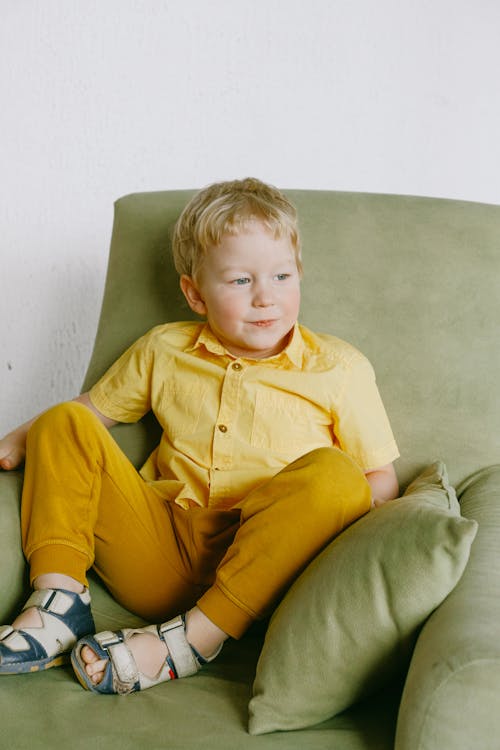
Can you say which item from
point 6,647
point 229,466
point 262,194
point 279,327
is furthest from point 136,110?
point 6,647

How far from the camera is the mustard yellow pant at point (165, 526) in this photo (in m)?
1.11

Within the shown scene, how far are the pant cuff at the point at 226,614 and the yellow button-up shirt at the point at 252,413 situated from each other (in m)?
0.27

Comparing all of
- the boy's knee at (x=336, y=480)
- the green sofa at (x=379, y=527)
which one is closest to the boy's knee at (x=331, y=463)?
the boy's knee at (x=336, y=480)

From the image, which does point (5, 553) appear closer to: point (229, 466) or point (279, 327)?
point (229, 466)

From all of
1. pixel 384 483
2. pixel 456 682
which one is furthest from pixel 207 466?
pixel 456 682

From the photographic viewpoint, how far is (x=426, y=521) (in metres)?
0.95

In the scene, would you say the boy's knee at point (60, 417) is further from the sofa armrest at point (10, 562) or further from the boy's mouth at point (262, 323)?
the boy's mouth at point (262, 323)

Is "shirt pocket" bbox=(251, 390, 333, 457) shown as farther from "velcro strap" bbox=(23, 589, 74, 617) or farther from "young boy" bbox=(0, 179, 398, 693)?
"velcro strap" bbox=(23, 589, 74, 617)

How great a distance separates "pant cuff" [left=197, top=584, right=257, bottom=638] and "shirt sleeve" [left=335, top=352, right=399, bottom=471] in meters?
0.37

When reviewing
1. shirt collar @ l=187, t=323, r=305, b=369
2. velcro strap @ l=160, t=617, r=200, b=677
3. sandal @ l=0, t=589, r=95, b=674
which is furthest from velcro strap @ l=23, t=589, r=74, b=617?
shirt collar @ l=187, t=323, r=305, b=369

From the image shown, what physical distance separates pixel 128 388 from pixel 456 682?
851mm

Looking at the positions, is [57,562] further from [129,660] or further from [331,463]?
[331,463]

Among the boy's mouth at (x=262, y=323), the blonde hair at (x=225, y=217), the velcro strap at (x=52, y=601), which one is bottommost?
the velcro strap at (x=52, y=601)

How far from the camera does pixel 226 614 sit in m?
1.13
